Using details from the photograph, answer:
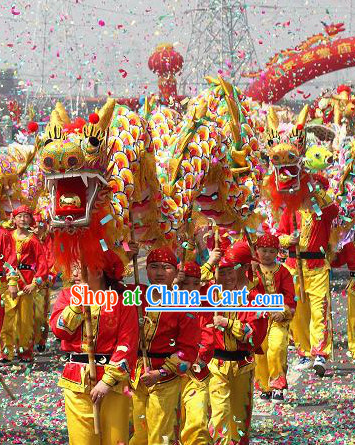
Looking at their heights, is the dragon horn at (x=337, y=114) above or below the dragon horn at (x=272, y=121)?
above

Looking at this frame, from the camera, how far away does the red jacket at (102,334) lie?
5.18m

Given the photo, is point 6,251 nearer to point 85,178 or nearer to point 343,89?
point 85,178

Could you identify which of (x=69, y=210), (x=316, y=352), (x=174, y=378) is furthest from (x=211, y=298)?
(x=316, y=352)

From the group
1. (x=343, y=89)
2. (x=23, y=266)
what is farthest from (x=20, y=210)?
(x=343, y=89)

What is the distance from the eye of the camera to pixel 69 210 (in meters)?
5.12

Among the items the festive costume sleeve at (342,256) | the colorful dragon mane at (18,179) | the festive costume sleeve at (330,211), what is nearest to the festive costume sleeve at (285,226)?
the festive costume sleeve at (330,211)

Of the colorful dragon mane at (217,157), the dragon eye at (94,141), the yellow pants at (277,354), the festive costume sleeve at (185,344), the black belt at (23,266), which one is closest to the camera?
the dragon eye at (94,141)

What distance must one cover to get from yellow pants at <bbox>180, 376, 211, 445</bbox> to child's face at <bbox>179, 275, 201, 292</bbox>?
563 mm

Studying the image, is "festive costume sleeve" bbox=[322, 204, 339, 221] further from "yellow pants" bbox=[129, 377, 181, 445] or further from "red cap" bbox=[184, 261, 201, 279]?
"yellow pants" bbox=[129, 377, 181, 445]

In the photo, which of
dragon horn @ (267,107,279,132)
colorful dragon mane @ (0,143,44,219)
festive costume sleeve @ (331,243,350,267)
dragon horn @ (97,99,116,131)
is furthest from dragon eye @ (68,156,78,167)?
festive costume sleeve @ (331,243,350,267)

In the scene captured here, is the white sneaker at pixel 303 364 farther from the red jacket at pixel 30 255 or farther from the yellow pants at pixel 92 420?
the yellow pants at pixel 92 420

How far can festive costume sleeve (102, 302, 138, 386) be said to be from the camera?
5.11 metres

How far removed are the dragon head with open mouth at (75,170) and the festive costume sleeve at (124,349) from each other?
1.76ft

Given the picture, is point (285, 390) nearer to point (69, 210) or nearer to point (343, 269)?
point (69, 210)
